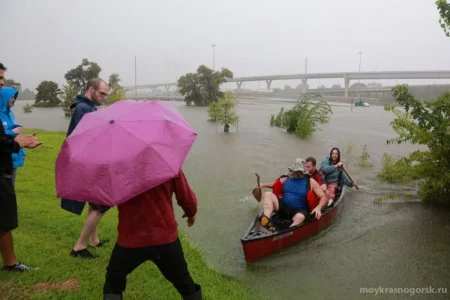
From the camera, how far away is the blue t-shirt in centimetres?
738

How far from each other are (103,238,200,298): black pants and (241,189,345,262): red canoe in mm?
2960

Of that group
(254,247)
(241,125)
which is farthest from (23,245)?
(241,125)

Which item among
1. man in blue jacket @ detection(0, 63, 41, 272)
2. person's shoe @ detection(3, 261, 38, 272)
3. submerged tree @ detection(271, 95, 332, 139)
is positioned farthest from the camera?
submerged tree @ detection(271, 95, 332, 139)

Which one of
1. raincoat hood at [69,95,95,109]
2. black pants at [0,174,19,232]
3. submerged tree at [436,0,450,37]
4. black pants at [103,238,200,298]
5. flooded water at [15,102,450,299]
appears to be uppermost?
submerged tree at [436,0,450,37]

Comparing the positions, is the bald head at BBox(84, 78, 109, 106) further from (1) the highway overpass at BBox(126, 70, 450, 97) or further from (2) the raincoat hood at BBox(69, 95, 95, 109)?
(1) the highway overpass at BBox(126, 70, 450, 97)

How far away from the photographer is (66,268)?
14.2 feet

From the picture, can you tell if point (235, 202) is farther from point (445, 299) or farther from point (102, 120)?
point (102, 120)

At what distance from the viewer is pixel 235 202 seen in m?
10.2

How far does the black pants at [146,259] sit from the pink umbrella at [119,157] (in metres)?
0.63

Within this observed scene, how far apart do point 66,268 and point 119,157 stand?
2497mm

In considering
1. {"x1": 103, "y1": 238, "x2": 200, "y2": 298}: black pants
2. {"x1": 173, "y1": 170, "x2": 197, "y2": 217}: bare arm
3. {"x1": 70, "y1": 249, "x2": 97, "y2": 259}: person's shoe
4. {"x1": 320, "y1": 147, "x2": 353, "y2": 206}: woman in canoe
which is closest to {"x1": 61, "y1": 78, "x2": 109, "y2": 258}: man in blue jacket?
{"x1": 70, "y1": 249, "x2": 97, "y2": 259}: person's shoe

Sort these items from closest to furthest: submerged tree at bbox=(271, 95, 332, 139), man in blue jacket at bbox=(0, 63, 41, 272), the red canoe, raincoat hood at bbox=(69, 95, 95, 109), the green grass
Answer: man in blue jacket at bbox=(0, 63, 41, 272) → the green grass → raincoat hood at bbox=(69, 95, 95, 109) → the red canoe → submerged tree at bbox=(271, 95, 332, 139)

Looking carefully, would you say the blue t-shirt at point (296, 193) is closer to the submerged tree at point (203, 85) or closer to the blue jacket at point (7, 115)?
the blue jacket at point (7, 115)

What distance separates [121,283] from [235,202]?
7.18 metres
